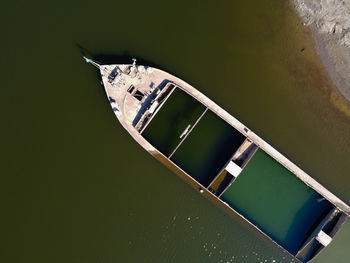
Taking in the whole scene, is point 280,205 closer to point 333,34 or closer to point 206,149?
point 206,149

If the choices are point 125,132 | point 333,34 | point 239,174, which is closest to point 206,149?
point 239,174

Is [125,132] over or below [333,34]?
below

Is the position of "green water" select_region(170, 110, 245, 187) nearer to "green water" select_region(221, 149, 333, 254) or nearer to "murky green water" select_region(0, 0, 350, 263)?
"murky green water" select_region(0, 0, 350, 263)

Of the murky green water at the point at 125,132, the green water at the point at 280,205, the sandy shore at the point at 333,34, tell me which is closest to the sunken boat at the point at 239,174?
the green water at the point at 280,205

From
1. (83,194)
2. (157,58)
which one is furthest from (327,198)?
(83,194)

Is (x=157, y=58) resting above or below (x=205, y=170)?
above

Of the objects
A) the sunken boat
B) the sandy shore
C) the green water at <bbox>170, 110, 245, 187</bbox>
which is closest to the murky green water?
the sandy shore

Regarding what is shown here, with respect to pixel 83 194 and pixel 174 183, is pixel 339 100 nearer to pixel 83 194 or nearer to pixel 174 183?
pixel 174 183
